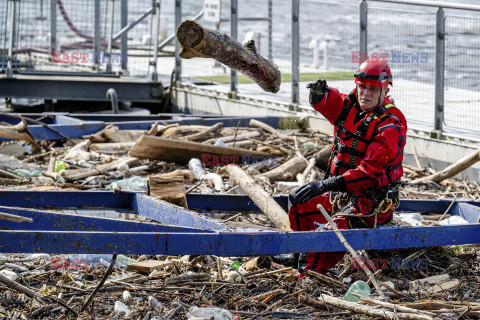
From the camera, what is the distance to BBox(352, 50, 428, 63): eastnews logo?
10.3m

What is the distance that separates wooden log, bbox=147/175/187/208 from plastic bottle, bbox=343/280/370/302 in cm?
209

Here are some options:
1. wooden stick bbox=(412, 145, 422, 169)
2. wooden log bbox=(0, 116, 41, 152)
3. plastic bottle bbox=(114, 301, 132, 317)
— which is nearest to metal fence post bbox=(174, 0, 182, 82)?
wooden log bbox=(0, 116, 41, 152)

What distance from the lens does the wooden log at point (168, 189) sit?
702 cm

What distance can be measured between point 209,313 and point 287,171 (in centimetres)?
472

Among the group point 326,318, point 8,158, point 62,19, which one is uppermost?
point 62,19

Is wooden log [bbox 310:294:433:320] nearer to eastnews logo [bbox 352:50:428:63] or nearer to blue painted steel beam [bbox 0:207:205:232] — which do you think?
blue painted steel beam [bbox 0:207:205:232]

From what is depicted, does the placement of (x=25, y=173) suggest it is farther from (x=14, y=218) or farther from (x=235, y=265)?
(x=14, y=218)

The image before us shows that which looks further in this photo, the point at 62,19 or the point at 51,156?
the point at 62,19

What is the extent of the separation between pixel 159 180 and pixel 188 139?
375cm

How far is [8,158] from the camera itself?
969 cm

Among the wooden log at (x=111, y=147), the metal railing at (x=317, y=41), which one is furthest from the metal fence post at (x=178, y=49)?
the wooden log at (x=111, y=147)

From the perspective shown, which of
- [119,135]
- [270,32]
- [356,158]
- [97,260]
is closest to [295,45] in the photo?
[270,32]

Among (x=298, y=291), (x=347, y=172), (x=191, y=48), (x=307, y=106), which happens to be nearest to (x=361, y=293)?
(x=298, y=291)

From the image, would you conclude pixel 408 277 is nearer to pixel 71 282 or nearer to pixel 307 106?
pixel 71 282
